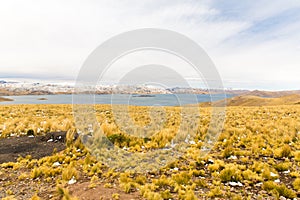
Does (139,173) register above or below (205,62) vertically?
below

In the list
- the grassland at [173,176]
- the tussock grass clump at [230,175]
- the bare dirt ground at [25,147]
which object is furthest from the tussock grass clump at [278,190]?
the bare dirt ground at [25,147]

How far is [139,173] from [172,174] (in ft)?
4.10

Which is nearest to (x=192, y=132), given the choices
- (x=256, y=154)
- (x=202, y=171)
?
(x=256, y=154)

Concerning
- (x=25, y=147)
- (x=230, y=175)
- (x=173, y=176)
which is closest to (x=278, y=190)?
(x=230, y=175)

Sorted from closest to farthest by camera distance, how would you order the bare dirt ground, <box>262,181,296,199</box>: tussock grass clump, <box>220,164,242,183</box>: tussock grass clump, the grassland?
<box>262,181,296,199</box>: tussock grass clump
the grassland
<box>220,164,242,183</box>: tussock grass clump
the bare dirt ground

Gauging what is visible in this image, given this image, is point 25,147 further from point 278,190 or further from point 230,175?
point 278,190

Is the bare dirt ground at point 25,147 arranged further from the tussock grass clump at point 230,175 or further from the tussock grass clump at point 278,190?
the tussock grass clump at point 278,190

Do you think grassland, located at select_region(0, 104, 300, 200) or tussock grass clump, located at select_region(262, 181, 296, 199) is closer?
tussock grass clump, located at select_region(262, 181, 296, 199)

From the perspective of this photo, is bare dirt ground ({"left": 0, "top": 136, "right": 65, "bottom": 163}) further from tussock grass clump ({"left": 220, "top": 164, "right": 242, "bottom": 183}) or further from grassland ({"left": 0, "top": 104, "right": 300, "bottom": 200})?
tussock grass clump ({"left": 220, "top": 164, "right": 242, "bottom": 183})

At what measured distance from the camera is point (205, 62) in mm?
9539

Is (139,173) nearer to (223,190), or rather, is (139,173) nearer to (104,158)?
(104,158)

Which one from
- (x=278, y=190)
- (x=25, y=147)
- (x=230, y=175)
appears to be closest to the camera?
(x=278, y=190)

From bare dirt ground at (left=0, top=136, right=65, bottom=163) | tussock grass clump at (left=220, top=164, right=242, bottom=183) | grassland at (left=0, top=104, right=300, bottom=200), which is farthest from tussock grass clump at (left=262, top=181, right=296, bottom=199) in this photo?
bare dirt ground at (left=0, top=136, right=65, bottom=163)

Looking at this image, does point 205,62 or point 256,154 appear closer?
point 256,154
